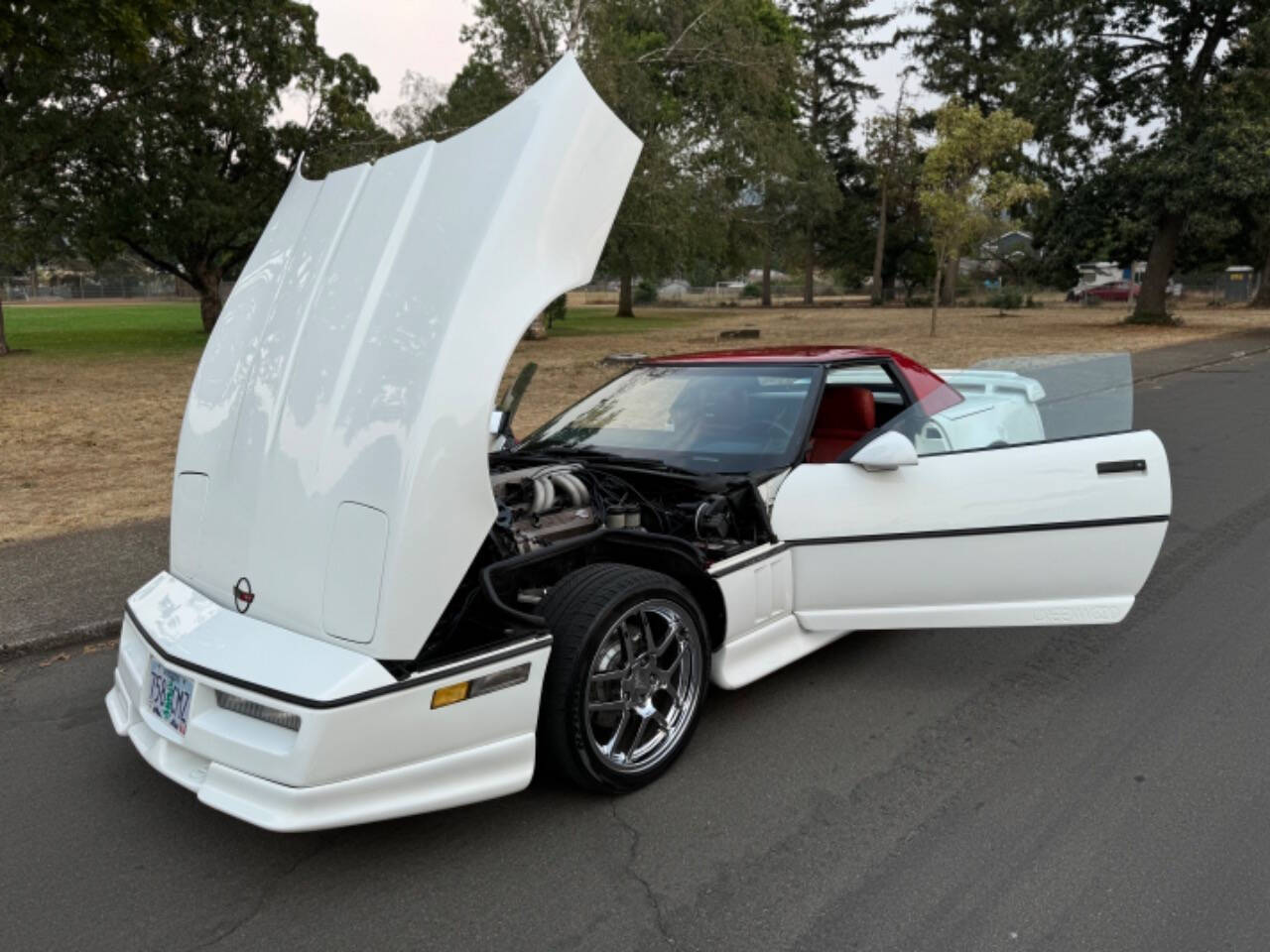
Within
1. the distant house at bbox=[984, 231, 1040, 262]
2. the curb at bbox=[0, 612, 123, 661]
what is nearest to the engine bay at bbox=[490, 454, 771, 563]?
the curb at bbox=[0, 612, 123, 661]

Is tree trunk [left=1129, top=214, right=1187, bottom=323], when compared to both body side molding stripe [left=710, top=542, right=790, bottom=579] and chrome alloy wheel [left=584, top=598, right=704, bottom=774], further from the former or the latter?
chrome alloy wheel [left=584, top=598, right=704, bottom=774]

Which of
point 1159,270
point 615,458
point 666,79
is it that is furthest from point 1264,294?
point 615,458

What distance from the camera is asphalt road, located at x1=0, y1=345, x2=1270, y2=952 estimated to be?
2428 mm

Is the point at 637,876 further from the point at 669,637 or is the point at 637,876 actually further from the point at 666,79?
the point at 666,79

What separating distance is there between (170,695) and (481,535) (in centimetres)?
103

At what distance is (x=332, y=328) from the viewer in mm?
2992

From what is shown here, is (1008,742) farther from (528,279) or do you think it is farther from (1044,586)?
(528,279)

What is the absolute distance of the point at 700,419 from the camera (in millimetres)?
4363

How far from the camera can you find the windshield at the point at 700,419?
407cm

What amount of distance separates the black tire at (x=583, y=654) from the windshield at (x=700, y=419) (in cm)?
101

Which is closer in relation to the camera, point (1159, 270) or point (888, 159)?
point (1159, 270)

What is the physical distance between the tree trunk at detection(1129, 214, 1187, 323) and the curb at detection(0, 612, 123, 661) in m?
28.4

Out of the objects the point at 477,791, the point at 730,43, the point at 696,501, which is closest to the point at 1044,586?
the point at 696,501

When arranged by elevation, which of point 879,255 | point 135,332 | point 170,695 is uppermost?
point 879,255
